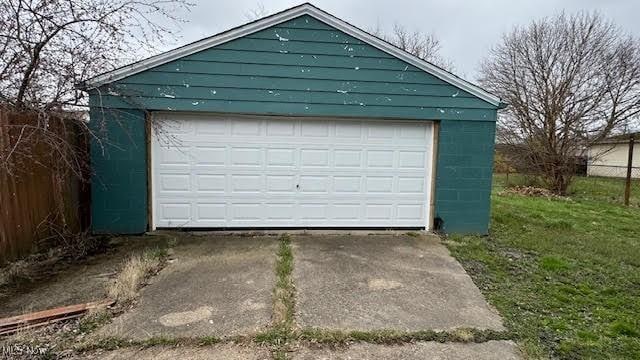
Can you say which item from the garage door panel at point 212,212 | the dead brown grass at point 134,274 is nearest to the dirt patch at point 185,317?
the dead brown grass at point 134,274

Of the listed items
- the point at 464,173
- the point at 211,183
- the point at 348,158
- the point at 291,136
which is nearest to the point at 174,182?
the point at 211,183

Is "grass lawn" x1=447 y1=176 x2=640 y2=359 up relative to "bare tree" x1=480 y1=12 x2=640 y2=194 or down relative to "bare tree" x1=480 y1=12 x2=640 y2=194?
down

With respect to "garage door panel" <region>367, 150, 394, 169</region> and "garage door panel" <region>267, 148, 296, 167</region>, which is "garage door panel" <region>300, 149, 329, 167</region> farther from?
"garage door panel" <region>367, 150, 394, 169</region>

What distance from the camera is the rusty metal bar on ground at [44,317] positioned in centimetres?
320

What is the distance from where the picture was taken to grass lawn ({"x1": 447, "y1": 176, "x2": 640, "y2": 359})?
10.7 feet

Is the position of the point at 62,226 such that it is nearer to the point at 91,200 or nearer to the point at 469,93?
the point at 91,200

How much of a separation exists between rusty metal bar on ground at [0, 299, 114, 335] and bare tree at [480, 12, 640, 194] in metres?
13.9

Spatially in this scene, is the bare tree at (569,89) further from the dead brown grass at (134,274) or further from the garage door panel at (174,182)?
the dead brown grass at (134,274)

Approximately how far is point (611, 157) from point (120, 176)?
86.5 ft

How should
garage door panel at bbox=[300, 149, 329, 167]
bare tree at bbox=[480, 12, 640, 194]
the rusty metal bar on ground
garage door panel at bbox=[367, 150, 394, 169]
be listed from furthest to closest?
bare tree at bbox=[480, 12, 640, 194]
garage door panel at bbox=[367, 150, 394, 169]
garage door panel at bbox=[300, 149, 329, 167]
the rusty metal bar on ground

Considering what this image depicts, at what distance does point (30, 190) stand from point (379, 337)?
4523mm

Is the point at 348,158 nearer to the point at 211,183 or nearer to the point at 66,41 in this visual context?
the point at 211,183

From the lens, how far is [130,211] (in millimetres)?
6262

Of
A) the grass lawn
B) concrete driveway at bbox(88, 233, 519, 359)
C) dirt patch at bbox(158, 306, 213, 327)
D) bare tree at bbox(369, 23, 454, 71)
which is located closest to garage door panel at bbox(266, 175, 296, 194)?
concrete driveway at bbox(88, 233, 519, 359)
